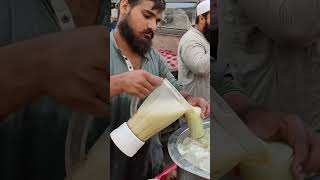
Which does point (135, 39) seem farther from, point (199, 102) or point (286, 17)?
point (286, 17)

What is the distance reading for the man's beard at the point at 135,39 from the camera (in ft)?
3.03

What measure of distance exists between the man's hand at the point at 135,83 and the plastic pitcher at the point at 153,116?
0.03 metres

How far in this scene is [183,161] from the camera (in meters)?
0.76

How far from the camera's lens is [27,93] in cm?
34

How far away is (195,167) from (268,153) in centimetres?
34

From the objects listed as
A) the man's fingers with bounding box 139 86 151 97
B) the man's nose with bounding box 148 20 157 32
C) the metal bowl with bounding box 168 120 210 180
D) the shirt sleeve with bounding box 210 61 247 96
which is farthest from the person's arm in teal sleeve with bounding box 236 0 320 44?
the man's nose with bounding box 148 20 157 32

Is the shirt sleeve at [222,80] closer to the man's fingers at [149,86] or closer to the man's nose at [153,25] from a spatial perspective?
the man's fingers at [149,86]

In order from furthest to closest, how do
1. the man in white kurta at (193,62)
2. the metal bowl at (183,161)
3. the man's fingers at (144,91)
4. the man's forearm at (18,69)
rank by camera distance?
the man in white kurta at (193,62) < the man's fingers at (144,91) < the metal bowl at (183,161) < the man's forearm at (18,69)

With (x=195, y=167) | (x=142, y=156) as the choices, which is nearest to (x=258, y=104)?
(x=195, y=167)

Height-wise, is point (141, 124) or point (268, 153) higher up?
point (268, 153)

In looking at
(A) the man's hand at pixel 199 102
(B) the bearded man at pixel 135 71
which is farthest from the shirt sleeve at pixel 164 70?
(A) the man's hand at pixel 199 102

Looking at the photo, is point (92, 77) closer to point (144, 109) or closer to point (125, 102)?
point (144, 109)

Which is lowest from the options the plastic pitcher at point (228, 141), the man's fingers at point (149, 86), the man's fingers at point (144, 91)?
the man's fingers at point (144, 91)

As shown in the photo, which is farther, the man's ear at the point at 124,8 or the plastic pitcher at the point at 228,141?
the man's ear at the point at 124,8
